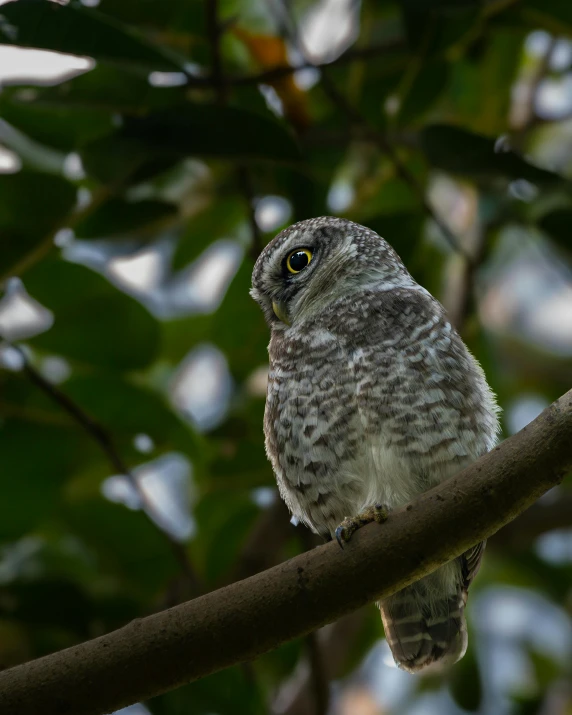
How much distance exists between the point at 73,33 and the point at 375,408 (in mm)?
1200

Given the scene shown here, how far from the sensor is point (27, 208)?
2.96 metres

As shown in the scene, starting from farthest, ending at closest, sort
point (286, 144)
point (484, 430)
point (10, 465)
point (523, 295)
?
point (523, 295)
point (10, 465)
point (286, 144)
point (484, 430)

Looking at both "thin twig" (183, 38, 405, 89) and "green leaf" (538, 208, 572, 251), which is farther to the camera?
"green leaf" (538, 208, 572, 251)

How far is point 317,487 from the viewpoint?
262 centimetres

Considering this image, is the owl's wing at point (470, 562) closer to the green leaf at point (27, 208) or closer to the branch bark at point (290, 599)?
the branch bark at point (290, 599)

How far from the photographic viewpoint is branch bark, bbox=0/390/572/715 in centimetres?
179

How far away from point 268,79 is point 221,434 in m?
1.30

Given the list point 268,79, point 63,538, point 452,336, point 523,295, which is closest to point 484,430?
point 452,336

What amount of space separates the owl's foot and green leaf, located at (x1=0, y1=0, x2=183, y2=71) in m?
1.34

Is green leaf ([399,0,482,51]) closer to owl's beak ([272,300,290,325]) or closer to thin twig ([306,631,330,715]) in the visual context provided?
owl's beak ([272,300,290,325])

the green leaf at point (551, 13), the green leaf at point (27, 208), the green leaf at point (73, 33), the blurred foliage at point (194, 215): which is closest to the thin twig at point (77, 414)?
the blurred foliage at point (194, 215)

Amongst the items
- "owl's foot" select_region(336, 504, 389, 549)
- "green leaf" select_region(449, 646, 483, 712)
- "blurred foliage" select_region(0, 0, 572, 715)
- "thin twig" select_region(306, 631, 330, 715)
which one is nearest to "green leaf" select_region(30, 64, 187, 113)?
"blurred foliage" select_region(0, 0, 572, 715)

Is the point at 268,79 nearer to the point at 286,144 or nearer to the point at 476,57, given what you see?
the point at 286,144

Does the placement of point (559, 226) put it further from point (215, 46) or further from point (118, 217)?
point (118, 217)
